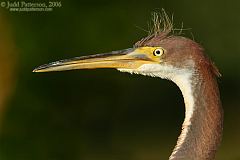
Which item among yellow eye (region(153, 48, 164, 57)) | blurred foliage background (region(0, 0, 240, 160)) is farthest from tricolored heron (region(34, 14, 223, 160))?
blurred foliage background (region(0, 0, 240, 160))

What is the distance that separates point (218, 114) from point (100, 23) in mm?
4485

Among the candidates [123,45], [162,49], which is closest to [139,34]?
[123,45]

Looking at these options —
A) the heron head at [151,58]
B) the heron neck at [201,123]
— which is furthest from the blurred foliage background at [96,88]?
the heron neck at [201,123]

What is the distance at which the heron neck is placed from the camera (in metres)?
3.26

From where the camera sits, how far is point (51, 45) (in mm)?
7355

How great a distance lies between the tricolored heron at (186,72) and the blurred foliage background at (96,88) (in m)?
3.42

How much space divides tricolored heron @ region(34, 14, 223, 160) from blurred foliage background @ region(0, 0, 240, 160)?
3417 millimetres

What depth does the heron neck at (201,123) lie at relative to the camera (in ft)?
10.7

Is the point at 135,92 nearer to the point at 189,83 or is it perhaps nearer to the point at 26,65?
the point at 26,65

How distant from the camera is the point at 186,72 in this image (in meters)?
3.40

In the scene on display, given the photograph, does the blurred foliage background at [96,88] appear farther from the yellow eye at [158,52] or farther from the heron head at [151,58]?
the yellow eye at [158,52]

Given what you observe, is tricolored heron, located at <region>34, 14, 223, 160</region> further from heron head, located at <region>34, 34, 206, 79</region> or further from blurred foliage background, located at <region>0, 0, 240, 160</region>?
blurred foliage background, located at <region>0, 0, 240, 160</region>

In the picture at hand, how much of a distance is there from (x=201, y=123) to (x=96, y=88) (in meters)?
4.33

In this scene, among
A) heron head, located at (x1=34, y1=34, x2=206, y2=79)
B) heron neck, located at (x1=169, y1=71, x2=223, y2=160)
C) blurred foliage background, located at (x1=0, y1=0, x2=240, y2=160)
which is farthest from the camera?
blurred foliage background, located at (x1=0, y1=0, x2=240, y2=160)
